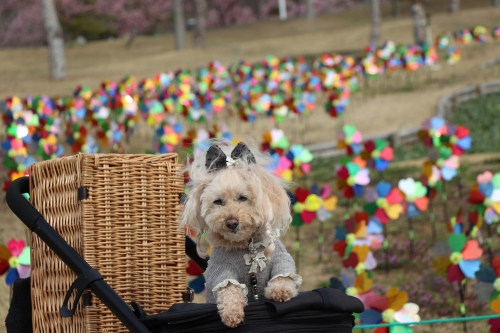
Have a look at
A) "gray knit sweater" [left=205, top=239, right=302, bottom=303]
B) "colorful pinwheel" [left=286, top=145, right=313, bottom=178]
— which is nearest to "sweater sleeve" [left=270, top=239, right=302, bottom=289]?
"gray knit sweater" [left=205, top=239, right=302, bottom=303]

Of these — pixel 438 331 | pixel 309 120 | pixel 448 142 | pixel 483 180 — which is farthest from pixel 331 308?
pixel 309 120

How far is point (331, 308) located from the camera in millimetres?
2223

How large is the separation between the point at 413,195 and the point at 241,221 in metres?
3.41

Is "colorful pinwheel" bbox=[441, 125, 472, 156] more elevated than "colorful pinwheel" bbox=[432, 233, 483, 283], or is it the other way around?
"colorful pinwheel" bbox=[441, 125, 472, 156]

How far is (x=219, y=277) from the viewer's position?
2.30 meters

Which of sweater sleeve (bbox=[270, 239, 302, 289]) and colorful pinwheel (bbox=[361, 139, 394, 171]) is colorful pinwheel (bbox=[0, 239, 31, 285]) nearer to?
sweater sleeve (bbox=[270, 239, 302, 289])

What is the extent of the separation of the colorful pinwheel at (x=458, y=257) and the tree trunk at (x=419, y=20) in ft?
55.5

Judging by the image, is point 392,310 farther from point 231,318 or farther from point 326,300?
point 231,318

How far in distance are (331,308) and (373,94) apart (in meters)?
14.3

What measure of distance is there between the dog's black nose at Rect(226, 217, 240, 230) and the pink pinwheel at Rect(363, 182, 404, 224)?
3084 millimetres

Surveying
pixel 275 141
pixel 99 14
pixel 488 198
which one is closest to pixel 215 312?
pixel 488 198

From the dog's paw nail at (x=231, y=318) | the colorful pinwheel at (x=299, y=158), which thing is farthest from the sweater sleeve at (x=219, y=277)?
the colorful pinwheel at (x=299, y=158)

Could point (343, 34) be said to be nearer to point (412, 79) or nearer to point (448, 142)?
point (412, 79)

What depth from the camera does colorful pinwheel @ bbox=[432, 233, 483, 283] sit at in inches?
154
